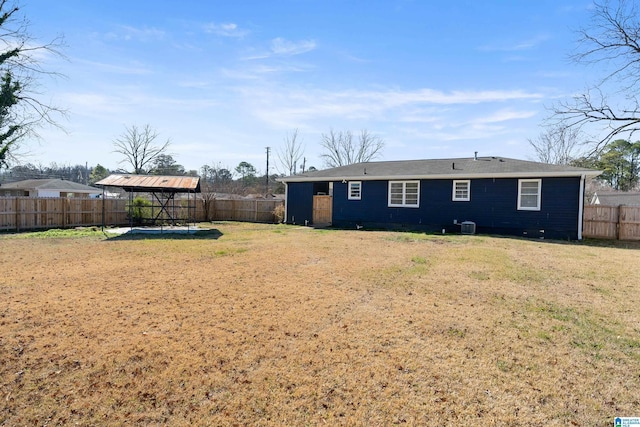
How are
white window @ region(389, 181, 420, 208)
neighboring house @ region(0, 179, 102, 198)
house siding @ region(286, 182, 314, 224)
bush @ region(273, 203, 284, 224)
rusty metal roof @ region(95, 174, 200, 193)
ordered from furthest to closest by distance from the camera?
neighboring house @ region(0, 179, 102, 198) < bush @ region(273, 203, 284, 224) < house siding @ region(286, 182, 314, 224) < white window @ region(389, 181, 420, 208) < rusty metal roof @ region(95, 174, 200, 193)

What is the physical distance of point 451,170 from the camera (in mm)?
15398

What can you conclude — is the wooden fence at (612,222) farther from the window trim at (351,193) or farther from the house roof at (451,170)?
the window trim at (351,193)

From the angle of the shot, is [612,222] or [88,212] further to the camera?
[88,212]

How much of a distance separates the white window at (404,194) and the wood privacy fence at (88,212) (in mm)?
7666

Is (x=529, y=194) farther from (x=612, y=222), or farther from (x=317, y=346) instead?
(x=317, y=346)

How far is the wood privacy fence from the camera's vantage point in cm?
1511

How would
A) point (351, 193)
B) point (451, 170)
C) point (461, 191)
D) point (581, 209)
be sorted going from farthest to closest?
point (351, 193) < point (451, 170) < point (461, 191) < point (581, 209)

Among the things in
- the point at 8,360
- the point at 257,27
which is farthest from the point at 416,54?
the point at 8,360

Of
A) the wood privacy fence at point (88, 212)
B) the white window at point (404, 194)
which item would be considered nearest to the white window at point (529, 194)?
the white window at point (404, 194)

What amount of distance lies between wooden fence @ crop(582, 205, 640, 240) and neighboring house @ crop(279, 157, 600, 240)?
135cm

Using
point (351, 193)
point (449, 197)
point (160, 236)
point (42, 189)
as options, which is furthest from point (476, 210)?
point (42, 189)

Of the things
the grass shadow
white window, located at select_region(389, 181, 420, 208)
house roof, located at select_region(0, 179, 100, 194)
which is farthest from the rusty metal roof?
house roof, located at select_region(0, 179, 100, 194)

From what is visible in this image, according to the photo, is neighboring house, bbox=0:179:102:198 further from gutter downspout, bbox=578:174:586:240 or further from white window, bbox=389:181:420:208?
gutter downspout, bbox=578:174:586:240

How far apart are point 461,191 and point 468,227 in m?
1.74
